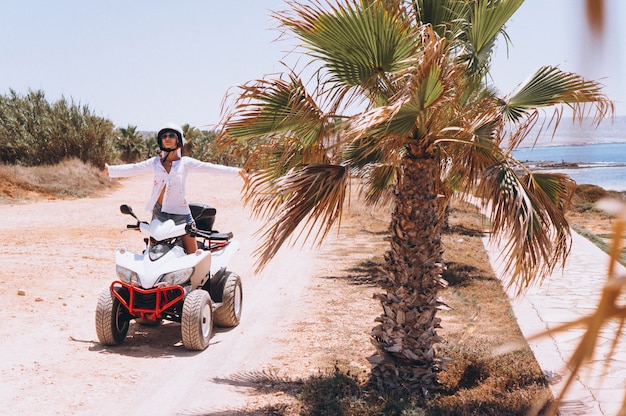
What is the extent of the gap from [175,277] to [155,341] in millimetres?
1163

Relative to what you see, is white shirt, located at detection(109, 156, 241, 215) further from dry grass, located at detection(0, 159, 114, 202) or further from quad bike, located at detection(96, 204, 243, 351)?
dry grass, located at detection(0, 159, 114, 202)

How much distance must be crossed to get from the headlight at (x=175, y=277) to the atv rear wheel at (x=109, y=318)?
582 mm

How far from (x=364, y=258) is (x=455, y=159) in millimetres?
8515

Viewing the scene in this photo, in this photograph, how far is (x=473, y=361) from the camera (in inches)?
252

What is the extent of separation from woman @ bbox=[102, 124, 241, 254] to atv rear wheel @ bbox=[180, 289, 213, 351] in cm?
71

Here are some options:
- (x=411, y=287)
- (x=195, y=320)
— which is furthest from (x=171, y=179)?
(x=411, y=287)

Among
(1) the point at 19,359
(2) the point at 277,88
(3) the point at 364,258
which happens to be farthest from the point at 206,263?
(3) the point at 364,258

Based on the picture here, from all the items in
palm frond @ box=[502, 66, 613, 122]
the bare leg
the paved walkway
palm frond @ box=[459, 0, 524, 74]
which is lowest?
the paved walkway

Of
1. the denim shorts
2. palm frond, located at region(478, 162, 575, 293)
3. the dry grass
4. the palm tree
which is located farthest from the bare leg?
the dry grass

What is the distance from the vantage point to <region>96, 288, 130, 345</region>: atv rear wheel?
6.62 metres

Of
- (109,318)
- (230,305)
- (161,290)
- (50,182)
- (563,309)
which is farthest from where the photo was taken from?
(50,182)

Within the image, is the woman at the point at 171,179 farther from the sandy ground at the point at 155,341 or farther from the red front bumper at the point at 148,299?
the sandy ground at the point at 155,341

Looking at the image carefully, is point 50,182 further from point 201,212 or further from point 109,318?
point 109,318

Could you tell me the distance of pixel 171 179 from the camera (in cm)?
707
